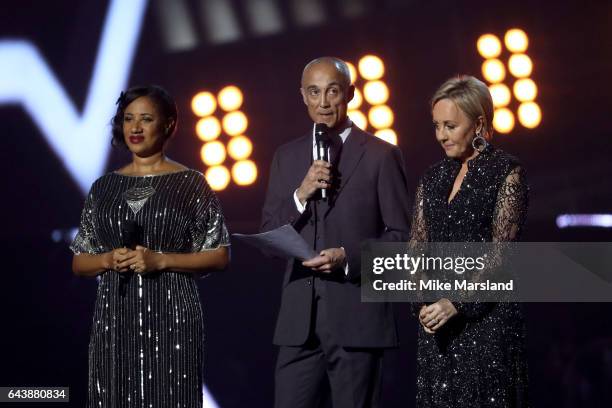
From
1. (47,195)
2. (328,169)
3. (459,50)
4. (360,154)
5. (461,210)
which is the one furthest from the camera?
(47,195)

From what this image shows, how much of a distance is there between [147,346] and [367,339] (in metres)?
0.72

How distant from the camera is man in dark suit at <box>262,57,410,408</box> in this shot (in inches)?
125

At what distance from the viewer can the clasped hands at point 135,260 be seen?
3.04m

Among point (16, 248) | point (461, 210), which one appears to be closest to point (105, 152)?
point (16, 248)

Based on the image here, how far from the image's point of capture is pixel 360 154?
3279 mm

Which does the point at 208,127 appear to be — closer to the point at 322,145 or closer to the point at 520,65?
the point at 520,65

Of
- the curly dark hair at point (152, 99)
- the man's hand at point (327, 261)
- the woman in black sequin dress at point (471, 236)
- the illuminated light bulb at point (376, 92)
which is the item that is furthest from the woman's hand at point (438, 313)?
the illuminated light bulb at point (376, 92)

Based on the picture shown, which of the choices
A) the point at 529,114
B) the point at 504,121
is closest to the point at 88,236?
the point at 504,121

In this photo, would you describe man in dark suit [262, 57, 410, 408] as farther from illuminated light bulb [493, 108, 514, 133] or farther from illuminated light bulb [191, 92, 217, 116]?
illuminated light bulb [191, 92, 217, 116]

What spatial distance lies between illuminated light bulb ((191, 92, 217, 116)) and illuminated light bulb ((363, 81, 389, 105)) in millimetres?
736

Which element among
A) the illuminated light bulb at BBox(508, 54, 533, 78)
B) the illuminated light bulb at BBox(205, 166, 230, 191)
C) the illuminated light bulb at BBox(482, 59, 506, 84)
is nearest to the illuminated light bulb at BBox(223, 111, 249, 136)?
the illuminated light bulb at BBox(205, 166, 230, 191)

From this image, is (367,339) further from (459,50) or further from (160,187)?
(459,50)

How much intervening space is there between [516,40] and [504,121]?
0.38 metres

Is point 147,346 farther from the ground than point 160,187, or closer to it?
closer to it
